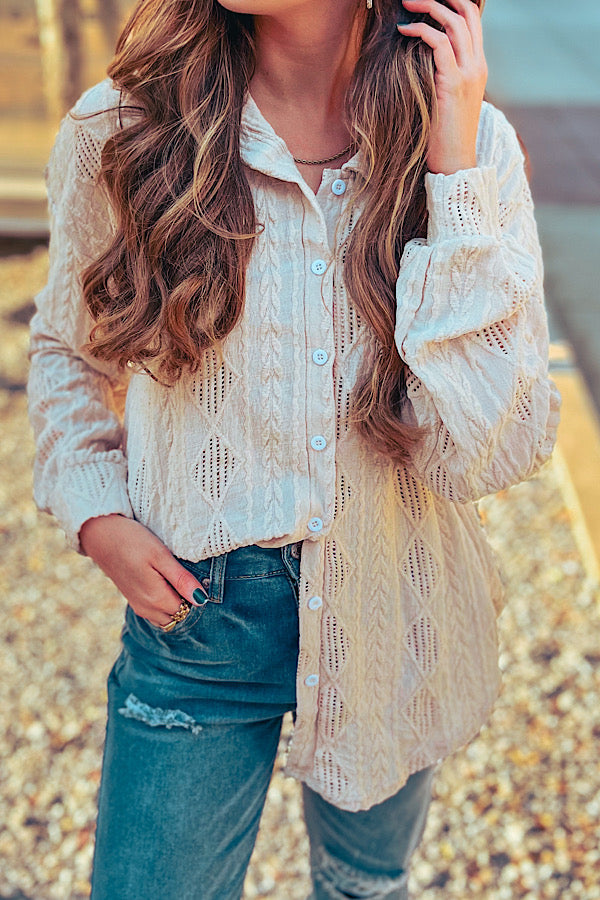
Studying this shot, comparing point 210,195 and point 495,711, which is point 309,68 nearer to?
point 210,195

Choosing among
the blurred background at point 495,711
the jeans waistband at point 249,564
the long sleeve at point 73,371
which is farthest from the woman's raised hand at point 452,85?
the blurred background at point 495,711

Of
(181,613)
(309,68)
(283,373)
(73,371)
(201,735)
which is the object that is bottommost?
(201,735)

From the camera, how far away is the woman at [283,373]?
139 cm

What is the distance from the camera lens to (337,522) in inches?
57.9

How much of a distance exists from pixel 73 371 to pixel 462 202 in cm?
74

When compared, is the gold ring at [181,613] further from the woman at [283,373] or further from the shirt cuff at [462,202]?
the shirt cuff at [462,202]

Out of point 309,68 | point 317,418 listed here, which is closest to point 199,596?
point 317,418

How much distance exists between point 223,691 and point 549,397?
2.27 feet

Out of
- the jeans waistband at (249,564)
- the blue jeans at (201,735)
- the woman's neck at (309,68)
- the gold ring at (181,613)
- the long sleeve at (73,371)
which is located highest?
the woman's neck at (309,68)

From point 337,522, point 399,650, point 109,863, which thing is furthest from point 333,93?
point 109,863

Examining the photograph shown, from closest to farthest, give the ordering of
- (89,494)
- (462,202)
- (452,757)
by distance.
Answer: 1. (462,202)
2. (89,494)
3. (452,757)

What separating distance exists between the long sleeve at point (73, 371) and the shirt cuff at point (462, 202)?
527 millimetres

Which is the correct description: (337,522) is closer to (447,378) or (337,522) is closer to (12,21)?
(447,378)

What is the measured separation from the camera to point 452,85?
1.37 metres
